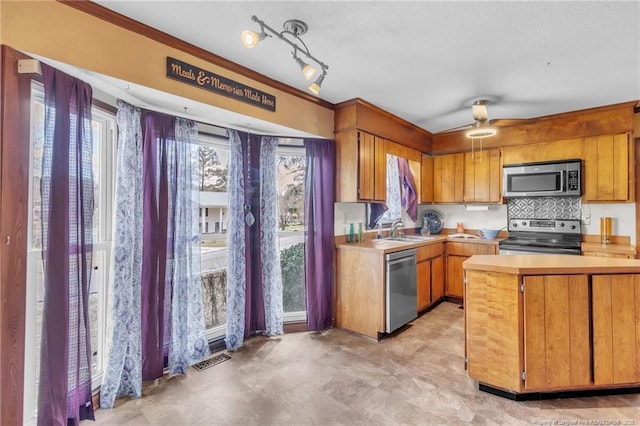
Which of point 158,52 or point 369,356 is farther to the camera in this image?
point 369,356

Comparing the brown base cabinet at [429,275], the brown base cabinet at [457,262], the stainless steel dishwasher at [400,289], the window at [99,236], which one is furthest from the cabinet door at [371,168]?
the window at [99,236]

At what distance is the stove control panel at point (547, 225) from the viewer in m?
3.96

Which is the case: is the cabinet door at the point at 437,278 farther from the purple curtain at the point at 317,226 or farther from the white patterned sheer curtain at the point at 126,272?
the white patterned sheer curtain at the point at 126,272

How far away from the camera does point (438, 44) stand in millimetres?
2174

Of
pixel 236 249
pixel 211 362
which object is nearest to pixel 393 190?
pixel 236 249

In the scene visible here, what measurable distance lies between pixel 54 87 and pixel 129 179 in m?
0.68

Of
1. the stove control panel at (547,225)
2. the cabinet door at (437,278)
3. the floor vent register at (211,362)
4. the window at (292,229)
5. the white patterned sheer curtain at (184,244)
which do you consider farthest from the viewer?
the cabinet door at (437,278)

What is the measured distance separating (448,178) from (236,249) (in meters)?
3.46

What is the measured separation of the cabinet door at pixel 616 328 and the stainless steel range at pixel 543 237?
1658 mm

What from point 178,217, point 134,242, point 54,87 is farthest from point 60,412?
point 54,87

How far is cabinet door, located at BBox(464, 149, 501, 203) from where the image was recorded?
169 inches

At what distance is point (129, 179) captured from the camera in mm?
2178

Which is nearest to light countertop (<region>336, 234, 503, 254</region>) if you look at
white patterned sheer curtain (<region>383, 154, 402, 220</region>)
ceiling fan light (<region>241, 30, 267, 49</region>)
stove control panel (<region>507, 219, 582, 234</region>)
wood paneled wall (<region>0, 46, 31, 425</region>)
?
stove control panel (<region>507, 219, 582, 234</region>)

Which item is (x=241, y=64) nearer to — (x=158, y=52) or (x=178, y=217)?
(x=158, y=52)
